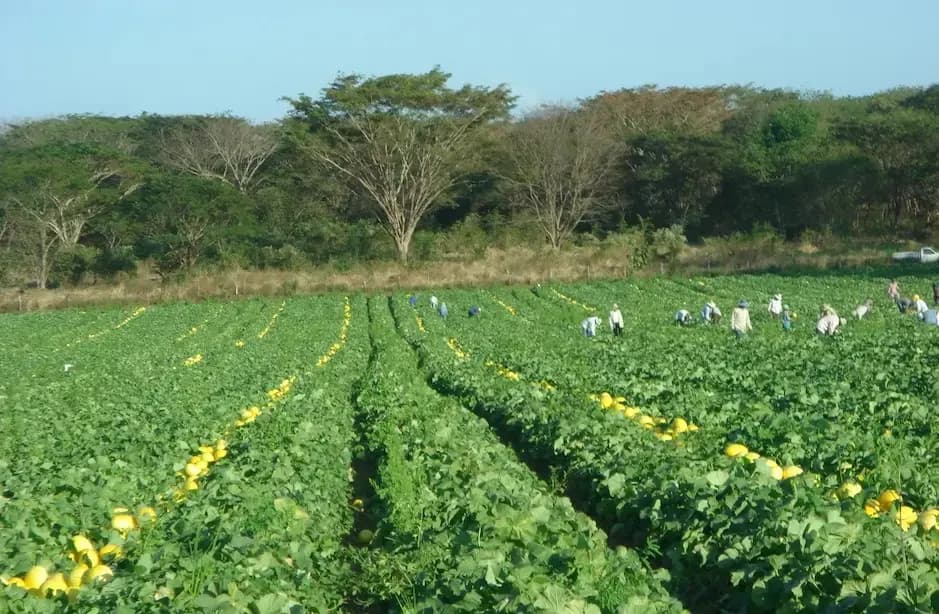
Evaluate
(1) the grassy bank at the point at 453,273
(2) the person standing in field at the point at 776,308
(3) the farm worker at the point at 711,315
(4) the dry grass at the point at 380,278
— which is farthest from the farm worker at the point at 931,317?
(4) the dry grass at the point at 380,278

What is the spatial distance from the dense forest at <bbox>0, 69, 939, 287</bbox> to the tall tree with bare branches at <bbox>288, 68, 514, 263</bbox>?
0.28 feet

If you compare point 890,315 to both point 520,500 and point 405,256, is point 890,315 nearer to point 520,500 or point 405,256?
point 520,500

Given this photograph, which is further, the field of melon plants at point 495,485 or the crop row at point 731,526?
the field of melon plants at point 495,485

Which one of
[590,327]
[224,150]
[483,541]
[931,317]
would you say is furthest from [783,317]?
[224,150]

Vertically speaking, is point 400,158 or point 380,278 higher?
point 400,158

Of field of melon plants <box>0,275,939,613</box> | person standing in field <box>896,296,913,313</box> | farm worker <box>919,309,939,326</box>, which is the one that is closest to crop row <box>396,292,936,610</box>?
field of melon plants <box>0,275,939,613</box>

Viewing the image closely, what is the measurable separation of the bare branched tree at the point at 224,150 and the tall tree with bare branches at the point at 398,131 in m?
23.0

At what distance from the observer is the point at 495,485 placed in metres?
9.11

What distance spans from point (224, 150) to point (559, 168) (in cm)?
2833

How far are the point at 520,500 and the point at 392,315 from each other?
35516 millimetres

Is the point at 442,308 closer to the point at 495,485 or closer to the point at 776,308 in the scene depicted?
the point at 776,308

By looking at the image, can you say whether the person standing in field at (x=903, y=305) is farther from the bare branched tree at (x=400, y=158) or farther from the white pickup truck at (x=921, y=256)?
the bare branched tree at (x=400, y=158)

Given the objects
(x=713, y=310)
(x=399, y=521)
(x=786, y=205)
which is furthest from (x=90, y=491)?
(x=786, y=205)

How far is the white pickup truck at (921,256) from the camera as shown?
172 feet
